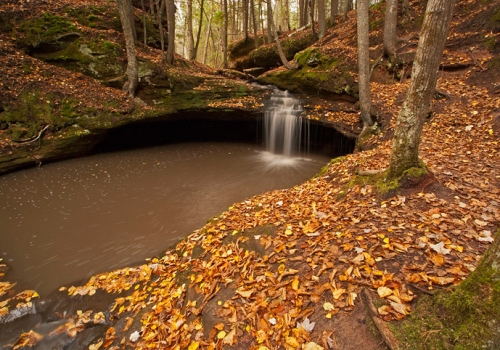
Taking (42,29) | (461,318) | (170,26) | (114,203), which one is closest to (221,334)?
(461,318)

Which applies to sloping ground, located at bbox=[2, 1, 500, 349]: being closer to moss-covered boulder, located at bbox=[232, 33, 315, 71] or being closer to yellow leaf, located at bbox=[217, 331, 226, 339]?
yellow leaf, located at bbox=[217, 331, 226, 339]

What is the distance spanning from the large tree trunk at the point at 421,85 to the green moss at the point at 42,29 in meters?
14.9

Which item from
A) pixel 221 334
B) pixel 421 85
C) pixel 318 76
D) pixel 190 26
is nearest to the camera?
pixel 221 334

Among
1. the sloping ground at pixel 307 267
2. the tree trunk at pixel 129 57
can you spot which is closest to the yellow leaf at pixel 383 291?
the sloping ground at pixel 307 267

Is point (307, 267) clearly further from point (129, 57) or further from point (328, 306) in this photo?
point (129, 57)

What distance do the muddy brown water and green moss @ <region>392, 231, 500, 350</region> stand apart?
473 cm

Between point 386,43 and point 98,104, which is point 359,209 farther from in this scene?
point 98,104

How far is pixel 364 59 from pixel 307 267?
817cm

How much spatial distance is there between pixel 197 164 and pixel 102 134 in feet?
14.7

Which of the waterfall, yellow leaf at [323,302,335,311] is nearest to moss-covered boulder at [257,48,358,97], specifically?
the waterfall

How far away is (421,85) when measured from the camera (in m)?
3.57

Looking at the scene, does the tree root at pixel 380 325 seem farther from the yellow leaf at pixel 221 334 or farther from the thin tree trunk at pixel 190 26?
the thin tree trunk at pixel 190 26

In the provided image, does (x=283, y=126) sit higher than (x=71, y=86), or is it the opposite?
(x=71, y=86)

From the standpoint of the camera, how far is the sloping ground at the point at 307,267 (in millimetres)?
2439
